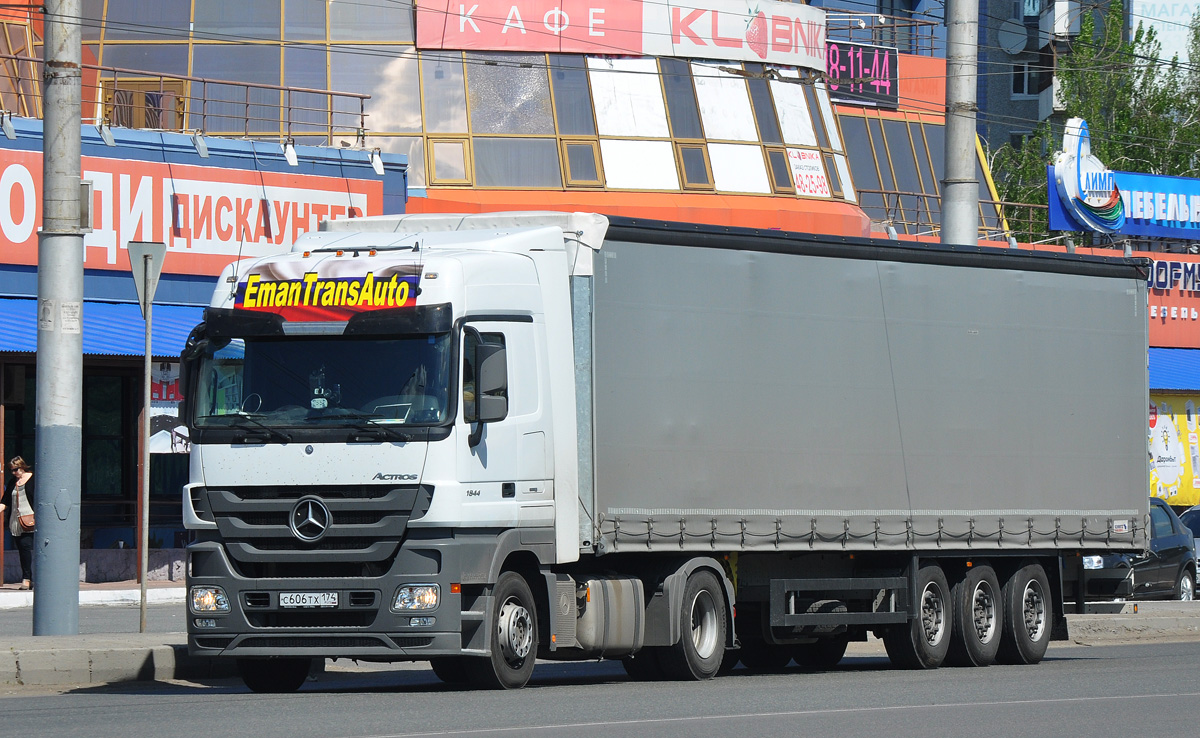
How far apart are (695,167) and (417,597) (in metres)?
21.0

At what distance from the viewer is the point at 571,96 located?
32.6 metres

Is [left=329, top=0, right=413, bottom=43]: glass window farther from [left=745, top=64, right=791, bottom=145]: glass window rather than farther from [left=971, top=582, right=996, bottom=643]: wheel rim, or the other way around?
[left=971, top=582, right=996, bottom=643]: wheel rim

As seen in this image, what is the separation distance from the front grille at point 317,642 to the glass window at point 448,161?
19449mm

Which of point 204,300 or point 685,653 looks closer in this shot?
A: point 685,653

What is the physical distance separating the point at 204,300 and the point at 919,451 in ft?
42.7

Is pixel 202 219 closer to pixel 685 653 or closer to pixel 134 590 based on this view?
pixel 134 590

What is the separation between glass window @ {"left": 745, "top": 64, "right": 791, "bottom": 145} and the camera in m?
33.8

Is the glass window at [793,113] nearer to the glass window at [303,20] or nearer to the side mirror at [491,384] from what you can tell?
the glass window at [303,20]

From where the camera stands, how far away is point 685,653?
14320 mm

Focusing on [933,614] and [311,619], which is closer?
[311,619]

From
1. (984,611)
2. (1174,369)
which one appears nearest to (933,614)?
(984,611)

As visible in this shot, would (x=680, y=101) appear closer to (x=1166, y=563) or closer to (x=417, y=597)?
(x=1166, y=563)

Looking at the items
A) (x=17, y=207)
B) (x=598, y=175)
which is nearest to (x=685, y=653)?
(x=17, y=207)

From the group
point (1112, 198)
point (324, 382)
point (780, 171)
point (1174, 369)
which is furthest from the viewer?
point (1112, 198)
